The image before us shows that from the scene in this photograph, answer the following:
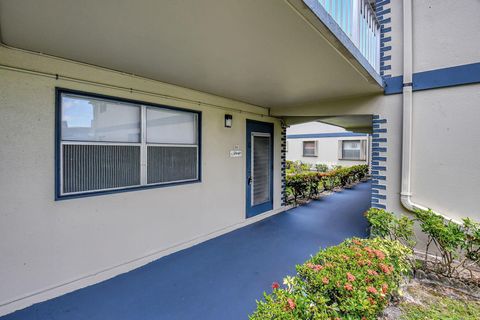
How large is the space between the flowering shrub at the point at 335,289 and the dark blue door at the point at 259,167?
3.29m

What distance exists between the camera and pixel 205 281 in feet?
9.48

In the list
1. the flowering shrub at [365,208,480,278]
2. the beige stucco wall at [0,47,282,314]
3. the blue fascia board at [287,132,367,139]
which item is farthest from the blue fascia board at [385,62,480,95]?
the blue fascia board at [287,132,367,139]

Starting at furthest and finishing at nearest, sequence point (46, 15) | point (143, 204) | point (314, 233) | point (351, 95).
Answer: point (314, 233) → point (351, 95) → point (143, 204) → point (46, 15)

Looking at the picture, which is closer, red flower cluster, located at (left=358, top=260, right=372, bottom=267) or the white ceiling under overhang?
the white ceiling under overhang

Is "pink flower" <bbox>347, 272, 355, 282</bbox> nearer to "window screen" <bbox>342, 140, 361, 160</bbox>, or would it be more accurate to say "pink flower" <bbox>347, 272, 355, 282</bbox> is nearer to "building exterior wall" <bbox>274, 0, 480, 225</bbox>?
"building exterior wall" <bbox>274, 0, 480, 225</bbox>

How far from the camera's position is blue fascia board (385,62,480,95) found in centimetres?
304

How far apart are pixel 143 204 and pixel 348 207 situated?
584cm

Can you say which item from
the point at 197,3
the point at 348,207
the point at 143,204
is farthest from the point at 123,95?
the point at 348,207

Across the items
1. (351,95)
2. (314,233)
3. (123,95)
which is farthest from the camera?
(314,233)

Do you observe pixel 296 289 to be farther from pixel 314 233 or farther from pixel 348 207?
pixel 348 207

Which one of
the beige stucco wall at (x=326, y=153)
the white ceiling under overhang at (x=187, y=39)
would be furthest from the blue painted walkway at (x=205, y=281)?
the beige stucco wall at (x=326, y=153)

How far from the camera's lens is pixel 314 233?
180 inches

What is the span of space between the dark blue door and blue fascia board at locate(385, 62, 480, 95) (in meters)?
2.71

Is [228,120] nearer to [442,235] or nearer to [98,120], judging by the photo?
[98,120]
